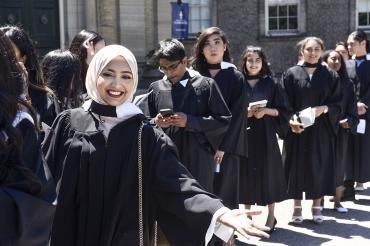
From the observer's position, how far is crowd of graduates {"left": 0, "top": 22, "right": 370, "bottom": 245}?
2.43 metres

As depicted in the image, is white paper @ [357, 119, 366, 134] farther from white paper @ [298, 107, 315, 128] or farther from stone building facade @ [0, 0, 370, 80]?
stone building facade @ [0, 0, 370, 80]

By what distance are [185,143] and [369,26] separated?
14.9 meters

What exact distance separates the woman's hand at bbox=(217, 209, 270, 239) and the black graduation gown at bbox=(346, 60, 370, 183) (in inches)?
238

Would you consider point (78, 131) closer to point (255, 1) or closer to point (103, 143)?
point (103, 143)

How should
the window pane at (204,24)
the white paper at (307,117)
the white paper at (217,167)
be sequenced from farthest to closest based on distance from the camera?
Answer: the window pane at (204,24), the white paper at (307,117), the white paper at (217,167)

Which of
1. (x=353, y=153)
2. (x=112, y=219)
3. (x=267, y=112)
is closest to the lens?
(x=112, y=219)

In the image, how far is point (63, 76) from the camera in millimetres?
4824

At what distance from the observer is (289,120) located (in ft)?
22.6

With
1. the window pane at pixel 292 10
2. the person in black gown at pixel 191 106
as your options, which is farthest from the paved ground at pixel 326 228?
the window pane at pixel 292 10

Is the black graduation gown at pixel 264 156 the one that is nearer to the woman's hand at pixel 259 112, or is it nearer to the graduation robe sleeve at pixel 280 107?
the graduation robe sleeve at pixel 280 107

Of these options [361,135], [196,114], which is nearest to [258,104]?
[196,114]

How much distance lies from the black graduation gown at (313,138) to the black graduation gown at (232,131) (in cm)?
127

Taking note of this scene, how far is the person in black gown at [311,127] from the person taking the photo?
711 cm

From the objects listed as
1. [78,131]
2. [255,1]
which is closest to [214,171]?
[78,131]
